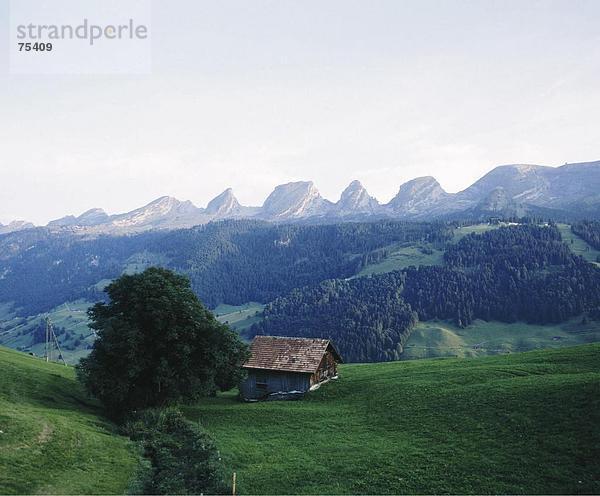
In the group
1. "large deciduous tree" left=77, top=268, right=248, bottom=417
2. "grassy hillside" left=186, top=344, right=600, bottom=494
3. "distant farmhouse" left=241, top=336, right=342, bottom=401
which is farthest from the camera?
"distant farmhouse" left=241, top=336, right=342, bottom=401

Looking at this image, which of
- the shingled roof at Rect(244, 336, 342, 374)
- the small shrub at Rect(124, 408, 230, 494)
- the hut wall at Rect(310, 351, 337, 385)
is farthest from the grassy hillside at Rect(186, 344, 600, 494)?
the shingled roof at Rect(244, 336, 342, 374)

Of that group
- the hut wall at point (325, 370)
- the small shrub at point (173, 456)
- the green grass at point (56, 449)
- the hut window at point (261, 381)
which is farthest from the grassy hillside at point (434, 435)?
the green grass at point (56, 449)

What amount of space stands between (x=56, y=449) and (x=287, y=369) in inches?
1351

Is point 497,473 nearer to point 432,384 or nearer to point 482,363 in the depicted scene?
point 432,384

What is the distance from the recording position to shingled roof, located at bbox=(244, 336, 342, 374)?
63688mm

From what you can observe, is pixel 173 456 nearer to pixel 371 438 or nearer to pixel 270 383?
pixel 371 438

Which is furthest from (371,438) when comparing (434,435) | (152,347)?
(152,347)

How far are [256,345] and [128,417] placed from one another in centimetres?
2504

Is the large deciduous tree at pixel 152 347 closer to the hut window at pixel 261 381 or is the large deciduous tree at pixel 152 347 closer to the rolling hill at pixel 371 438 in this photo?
the rolling hill at pixel 371 438

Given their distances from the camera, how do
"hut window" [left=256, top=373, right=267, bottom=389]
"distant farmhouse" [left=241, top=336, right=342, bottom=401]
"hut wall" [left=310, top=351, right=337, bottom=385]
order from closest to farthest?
"distant farmhouse" [left=241, top=336, right=342, bottom=401] → "hut wall" [left=310, top=351, right=337, bottom=385] → "hut window" [left=256, top=373, right=267, bottom=389]

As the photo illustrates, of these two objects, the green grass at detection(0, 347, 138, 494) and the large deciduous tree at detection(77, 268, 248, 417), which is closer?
the green grass at detection(0, 347, 138, 494)

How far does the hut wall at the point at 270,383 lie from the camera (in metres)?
62.8

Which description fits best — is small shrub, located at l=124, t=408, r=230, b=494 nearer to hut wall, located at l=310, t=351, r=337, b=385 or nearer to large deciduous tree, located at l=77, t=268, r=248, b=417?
large deciduous tree, located at l=77, t=268, r=248, b=417

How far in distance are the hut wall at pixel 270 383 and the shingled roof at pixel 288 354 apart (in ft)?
2.74
